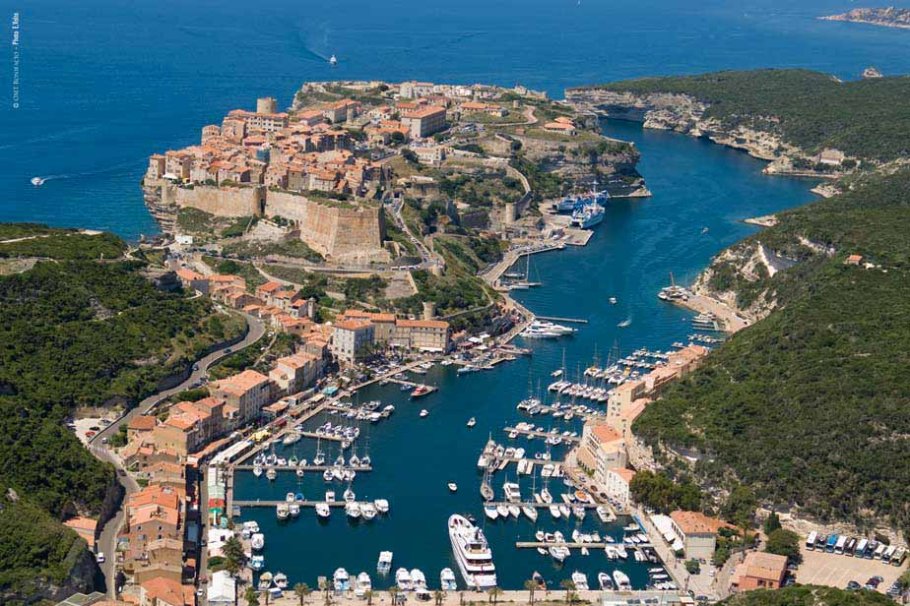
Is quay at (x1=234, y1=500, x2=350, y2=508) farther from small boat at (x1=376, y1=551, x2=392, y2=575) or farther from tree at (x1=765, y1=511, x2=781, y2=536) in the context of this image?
tree at (x1=765, y1=511, x2=781, y2=536)

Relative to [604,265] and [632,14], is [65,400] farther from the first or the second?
[632,14]

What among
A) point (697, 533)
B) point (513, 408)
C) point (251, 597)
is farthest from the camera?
point (513, 408)

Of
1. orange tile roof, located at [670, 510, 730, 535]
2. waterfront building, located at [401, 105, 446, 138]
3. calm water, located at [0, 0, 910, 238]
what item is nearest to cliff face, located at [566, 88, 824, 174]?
calm water, located at [0, 0, 910, 238]

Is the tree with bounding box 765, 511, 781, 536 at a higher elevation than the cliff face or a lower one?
higher

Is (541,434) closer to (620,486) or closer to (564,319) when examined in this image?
(620,486)

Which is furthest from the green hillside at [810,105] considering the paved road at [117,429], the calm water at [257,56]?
the paved road at [117,429]

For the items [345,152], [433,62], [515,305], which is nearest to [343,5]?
[433,62]

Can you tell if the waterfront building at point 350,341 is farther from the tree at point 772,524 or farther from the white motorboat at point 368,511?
the tree at point 772,524

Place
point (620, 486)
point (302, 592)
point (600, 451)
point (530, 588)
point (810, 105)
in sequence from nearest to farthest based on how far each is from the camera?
point (302, 592) < point (530, 588) < point (620, 486) < point (600, 451) < point (810, 105)

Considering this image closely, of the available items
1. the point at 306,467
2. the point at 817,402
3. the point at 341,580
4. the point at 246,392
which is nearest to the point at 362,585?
the point at 341,580
